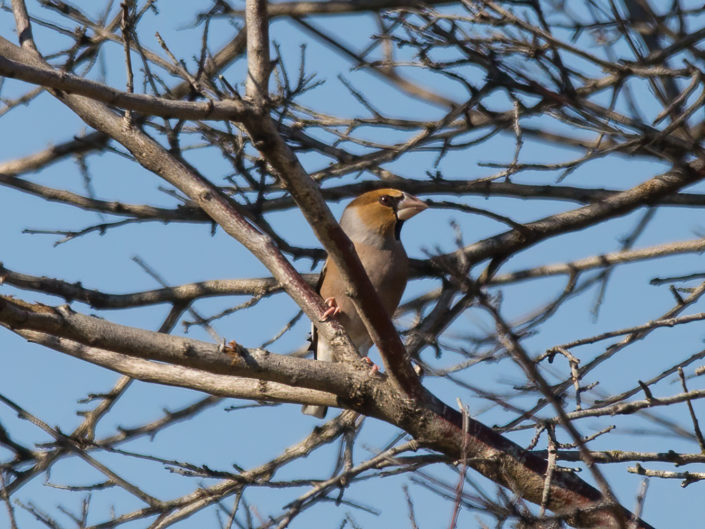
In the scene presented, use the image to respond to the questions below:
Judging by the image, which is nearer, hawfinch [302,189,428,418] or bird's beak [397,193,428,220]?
hawfinch [302,189,428,418]

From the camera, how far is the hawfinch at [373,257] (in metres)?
6.48

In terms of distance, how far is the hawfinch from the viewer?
6477 mm

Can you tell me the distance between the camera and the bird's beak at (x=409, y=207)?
6.96 metres

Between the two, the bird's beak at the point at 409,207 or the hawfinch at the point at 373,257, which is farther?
the bird's beak at the point at 409,207

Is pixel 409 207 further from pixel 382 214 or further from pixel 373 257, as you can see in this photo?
pixel 373 257

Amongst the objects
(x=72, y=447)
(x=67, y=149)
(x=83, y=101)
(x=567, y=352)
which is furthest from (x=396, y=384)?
(x=67, y=149)

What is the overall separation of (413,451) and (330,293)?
2389 millimetres

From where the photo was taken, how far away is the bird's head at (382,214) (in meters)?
6.91

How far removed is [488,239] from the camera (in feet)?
19.7

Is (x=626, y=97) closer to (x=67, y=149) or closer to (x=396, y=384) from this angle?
(x=396, y=384)

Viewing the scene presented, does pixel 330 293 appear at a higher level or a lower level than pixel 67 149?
lower

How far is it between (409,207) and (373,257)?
1.61 feet

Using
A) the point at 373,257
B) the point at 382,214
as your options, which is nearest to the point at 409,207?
the point at 382,214

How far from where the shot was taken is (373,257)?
6.70 m
